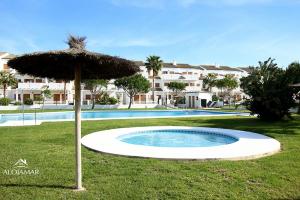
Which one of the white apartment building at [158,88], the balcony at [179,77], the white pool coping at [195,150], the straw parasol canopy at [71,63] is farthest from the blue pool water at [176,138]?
the balcony at [179,77]

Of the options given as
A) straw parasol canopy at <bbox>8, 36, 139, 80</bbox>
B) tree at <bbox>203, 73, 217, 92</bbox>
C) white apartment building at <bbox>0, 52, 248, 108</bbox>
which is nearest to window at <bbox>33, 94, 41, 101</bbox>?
white apartment building at <bbox>0, 52, 248, 108</bbox>

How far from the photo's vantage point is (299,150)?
1038cm

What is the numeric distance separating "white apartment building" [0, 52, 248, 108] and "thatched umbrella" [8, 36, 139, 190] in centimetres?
3201

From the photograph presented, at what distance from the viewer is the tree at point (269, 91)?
20.9 metres

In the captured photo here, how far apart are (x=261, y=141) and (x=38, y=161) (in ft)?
28.1

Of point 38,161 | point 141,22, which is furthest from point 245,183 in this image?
point 141,22

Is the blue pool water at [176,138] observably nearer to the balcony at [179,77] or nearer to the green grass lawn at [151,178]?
the green grass lawn at [151,178]

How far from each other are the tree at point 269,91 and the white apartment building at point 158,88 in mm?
19235

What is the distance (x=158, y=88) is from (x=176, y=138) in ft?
168

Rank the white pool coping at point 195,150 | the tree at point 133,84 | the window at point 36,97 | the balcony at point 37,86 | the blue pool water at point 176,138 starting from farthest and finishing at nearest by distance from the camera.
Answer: the balcony at point 37,86
the window at point 36,97
the tree at point 133,84
the blue pool water at point 176,138
the white pool coping at point 195,150

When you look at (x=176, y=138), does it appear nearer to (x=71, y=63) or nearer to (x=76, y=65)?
(x=76, y=65)

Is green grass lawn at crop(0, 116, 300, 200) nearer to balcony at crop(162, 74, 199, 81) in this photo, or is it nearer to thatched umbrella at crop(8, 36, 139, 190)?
thatched umbrella at crop(8, 36, 139, 190)

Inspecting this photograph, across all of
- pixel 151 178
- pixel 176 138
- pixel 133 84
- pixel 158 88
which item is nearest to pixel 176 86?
pixel 158 88

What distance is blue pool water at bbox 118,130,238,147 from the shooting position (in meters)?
13.2
